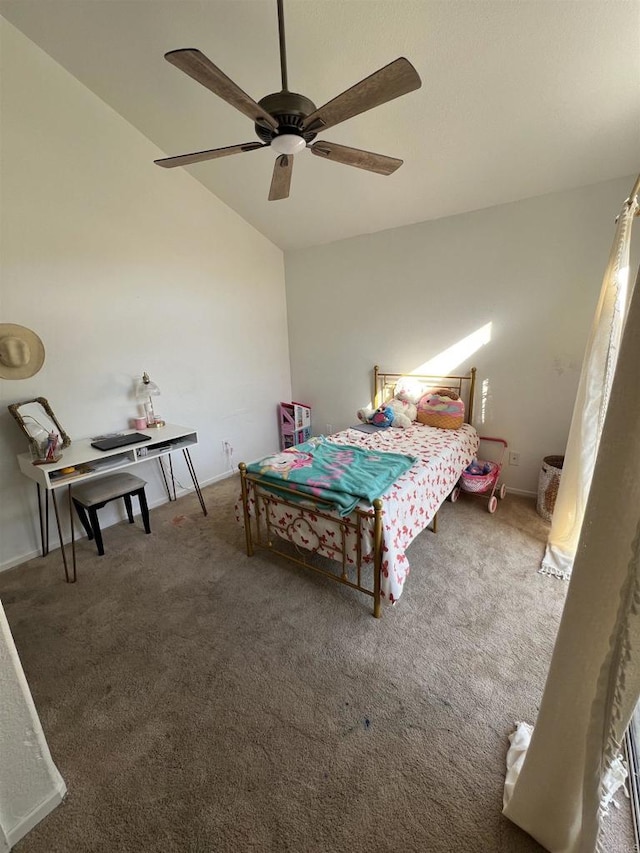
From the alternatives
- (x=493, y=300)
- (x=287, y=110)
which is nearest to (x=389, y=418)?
(x=493, y=300)

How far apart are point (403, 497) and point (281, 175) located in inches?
76.3

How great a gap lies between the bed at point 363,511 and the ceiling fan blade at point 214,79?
5.76 ft

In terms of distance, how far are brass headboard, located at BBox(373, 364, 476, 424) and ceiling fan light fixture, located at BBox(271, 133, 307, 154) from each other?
2374mm

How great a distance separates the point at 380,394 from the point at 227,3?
2980 mm

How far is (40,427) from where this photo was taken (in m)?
2.31

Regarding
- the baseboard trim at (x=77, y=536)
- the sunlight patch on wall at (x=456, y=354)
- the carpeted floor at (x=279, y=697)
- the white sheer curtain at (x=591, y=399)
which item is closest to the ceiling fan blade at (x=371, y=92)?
the white sheer curtain at (x=591, y=399)

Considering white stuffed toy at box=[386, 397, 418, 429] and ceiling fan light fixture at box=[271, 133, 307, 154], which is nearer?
ceiling fan light fixture at box=[271, 133, 307, 154]

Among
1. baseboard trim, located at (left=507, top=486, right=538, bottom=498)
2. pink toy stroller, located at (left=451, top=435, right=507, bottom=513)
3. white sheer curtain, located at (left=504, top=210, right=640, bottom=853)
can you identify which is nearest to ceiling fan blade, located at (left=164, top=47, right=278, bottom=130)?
white sheer curtain, located at (left=504, top=210, right=640, bottom=853)

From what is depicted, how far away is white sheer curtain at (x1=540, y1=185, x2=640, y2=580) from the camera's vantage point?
1875mm

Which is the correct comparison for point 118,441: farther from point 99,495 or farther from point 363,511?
point 363,511

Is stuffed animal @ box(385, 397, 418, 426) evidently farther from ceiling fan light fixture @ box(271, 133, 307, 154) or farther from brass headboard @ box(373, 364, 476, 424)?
ceiling fan light fixture @ box(271, 133, 307, 154)

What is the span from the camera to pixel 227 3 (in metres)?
1.70

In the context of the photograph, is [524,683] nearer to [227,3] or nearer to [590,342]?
[590,342]

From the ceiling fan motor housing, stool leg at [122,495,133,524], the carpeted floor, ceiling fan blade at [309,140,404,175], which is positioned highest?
the ceiling fan motor housing
